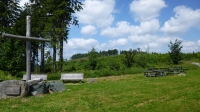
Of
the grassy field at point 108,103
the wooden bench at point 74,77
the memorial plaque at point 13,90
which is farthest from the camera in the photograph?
the wooden bench at point 74,77

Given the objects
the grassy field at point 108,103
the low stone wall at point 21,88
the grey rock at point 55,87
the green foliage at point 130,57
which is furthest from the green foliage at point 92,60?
the grassy field at point 108,103

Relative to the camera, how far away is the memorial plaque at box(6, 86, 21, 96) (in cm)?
1045

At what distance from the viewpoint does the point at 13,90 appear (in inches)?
412

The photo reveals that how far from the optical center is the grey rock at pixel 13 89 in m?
10.5

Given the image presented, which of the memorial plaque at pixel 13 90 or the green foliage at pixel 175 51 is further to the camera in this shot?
the green foliage at pixel 175 51

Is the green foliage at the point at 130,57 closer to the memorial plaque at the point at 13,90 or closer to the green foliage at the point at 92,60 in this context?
the green foliage at the point at 92,60

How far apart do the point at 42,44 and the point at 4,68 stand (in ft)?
36.8

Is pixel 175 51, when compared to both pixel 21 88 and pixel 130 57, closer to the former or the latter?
pixel 130 57

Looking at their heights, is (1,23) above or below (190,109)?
above

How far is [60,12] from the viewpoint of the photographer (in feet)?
89.2

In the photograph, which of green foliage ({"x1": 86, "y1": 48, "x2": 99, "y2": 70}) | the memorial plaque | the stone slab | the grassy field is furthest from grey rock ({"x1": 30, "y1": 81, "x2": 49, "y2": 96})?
green foliage ({"x1": 86, "y1": 48, "x2": 99, "y2": 70})

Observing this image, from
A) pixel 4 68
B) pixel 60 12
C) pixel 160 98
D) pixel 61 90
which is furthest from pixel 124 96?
pixel 60 12

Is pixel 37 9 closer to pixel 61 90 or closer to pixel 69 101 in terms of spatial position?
pixel 61 90

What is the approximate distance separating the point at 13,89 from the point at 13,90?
50 millimetres
